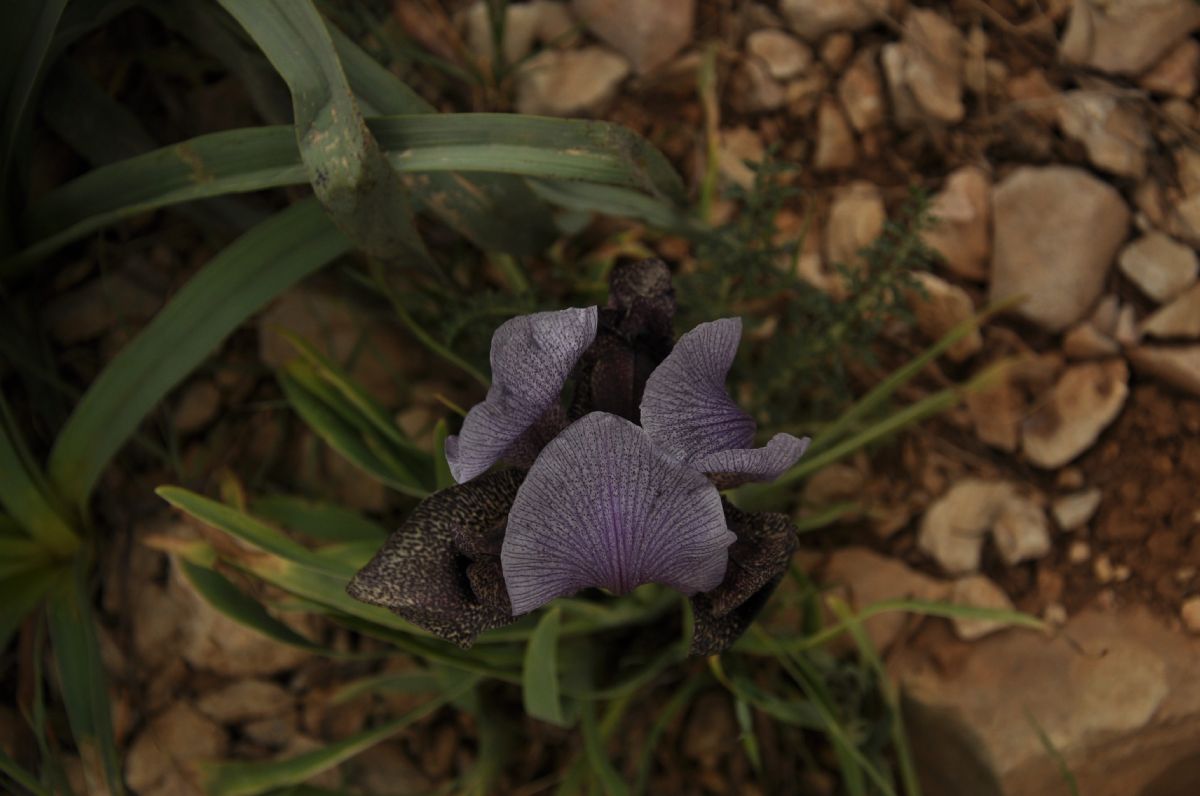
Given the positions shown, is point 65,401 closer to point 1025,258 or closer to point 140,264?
point 140,264

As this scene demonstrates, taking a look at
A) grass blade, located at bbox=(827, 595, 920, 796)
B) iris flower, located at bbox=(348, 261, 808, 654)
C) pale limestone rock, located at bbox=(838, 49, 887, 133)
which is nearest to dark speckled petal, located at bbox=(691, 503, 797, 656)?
iris flower, located at bbox=(348, 261, 808, 654)

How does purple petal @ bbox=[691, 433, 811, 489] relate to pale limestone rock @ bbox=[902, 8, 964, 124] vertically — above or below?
above

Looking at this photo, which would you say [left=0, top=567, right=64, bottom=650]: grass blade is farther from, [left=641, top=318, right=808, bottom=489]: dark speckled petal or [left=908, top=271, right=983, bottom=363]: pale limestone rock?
[left=908, top=271, right=983, bottom=363]: pale limestone rock

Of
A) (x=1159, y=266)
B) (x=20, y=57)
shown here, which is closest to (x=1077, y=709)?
(x=1159, y=266)

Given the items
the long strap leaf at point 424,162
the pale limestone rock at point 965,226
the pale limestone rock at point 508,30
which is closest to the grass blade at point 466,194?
the long strap leaf at point 424,162

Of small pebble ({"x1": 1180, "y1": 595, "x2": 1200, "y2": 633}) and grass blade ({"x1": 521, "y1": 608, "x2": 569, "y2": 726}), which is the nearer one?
grass blade ({"x1": 521, "y1": 608, "x2": 569, "y2": 726})

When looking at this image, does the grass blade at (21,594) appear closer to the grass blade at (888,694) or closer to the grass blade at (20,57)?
the grass blade at (20,57)

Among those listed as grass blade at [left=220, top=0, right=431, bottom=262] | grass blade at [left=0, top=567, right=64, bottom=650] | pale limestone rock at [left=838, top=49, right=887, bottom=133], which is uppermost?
grass blade at [left=220, top=0, right=431, bottom=262]
